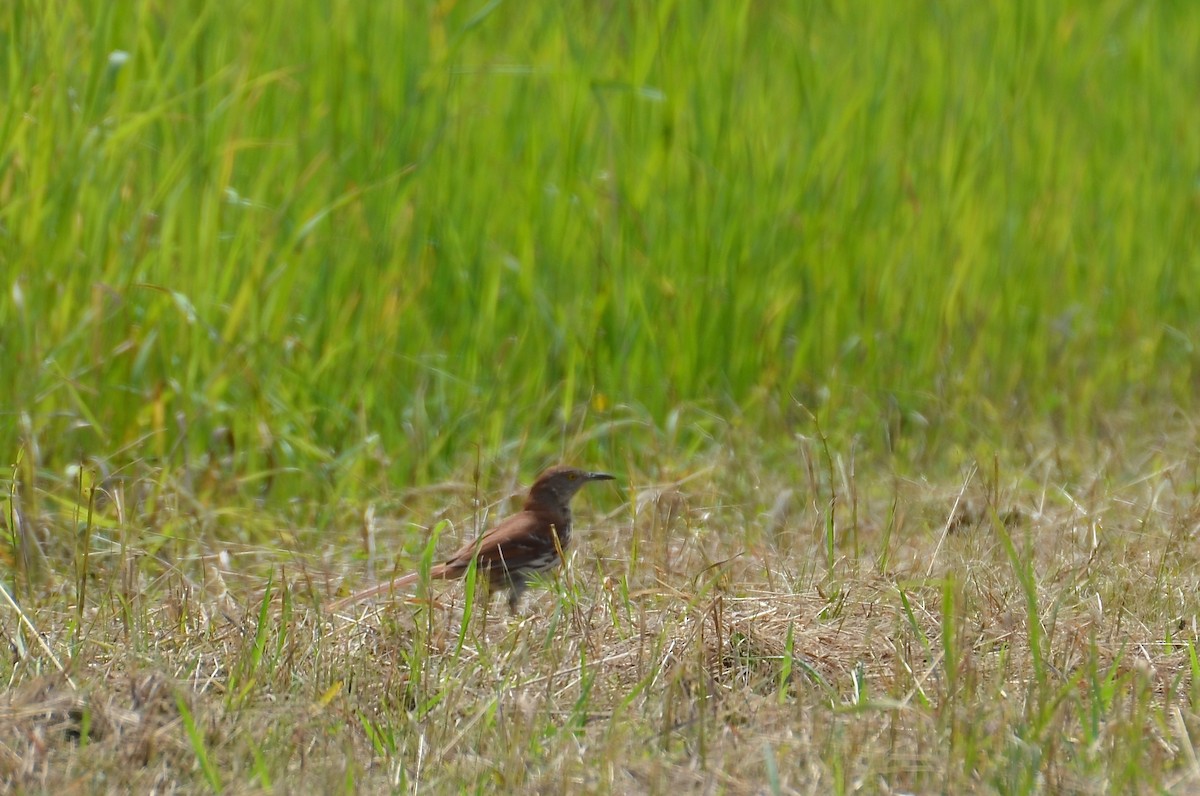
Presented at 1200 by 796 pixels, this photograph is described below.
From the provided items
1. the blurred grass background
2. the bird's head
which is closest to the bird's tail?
the bird's head

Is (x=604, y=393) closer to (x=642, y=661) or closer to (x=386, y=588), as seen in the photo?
(x=386, y=588)

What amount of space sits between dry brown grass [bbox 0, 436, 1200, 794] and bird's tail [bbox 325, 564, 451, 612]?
56 millimetres

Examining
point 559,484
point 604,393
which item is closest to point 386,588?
point 559,484

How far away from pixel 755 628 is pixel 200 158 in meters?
2.90

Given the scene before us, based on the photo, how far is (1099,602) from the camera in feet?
12.2

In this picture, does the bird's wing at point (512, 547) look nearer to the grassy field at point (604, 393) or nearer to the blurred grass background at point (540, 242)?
the grassy field at point (604, 393)

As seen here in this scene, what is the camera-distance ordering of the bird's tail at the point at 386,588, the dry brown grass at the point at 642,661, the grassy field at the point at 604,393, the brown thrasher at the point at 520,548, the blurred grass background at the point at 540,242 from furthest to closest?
the blurred grass background at the point at 540,242, the brown thrasher at the point at 520,548, the bird's tail at the point at 386,588, the grassy field at the point at 604,393, the dry brown grass at the point at 642,661

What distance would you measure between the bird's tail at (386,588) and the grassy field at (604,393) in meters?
0.07

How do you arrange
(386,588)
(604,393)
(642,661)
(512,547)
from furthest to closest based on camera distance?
(604,393) < (512,547) < (386,588) < (642,661)

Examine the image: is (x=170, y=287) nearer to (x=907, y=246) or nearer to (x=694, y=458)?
(x=694, y=458)

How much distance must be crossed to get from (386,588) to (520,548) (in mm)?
458

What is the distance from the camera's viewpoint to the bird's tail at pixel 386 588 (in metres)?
3.82

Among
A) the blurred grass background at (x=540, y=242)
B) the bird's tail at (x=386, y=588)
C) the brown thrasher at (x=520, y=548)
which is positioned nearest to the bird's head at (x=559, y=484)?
the brown thrasher at (x=520, y=548)

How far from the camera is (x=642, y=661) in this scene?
3.34 meters
